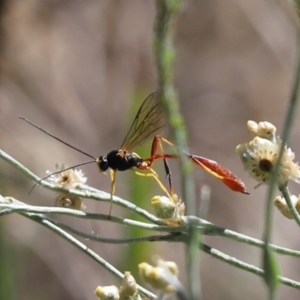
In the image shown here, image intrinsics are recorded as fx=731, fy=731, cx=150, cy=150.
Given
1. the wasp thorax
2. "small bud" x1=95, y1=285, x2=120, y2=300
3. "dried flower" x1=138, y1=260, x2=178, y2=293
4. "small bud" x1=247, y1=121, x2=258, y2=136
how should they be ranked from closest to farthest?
"dried flower" x1=138, y1=260, x2=178, y2=293 → "small bud" x1=95, y1=285, x2=120, y2=300 → "small bud" x1=247, y1=121, x2=258, y2=136 → the wasp thorax

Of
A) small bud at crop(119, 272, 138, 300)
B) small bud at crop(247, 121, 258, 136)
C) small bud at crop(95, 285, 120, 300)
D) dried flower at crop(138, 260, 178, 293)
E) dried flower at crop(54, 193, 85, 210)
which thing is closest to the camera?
dried flower at crop(138, 260, 178, 293)

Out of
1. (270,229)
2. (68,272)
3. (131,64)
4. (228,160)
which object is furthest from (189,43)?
(270,229)

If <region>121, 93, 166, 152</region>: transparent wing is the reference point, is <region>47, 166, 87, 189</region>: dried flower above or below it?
below

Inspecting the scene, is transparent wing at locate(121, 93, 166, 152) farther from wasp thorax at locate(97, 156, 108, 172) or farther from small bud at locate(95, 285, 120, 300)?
small bud at locate(95, 285, 120, 300)

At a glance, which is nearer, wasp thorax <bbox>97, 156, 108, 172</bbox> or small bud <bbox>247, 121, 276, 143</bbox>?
small bud <bbox>247, 121, 276, 143</bbox>

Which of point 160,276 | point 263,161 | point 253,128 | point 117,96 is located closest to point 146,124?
point 253,128

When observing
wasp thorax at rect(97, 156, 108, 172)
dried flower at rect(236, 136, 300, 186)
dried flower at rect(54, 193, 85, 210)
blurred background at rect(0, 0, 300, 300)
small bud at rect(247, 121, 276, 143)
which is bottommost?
dried flower at rect(54, 193, 85, 210)

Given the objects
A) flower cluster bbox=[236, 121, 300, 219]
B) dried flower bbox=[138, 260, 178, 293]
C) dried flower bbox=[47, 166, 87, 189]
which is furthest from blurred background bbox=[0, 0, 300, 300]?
dried flower bbox=[138, 260, 178, 293]

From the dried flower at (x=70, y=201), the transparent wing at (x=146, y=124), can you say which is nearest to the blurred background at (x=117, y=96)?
the transparent wing at (x=146, y=124)
